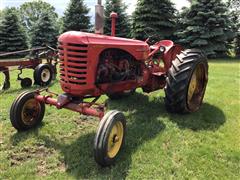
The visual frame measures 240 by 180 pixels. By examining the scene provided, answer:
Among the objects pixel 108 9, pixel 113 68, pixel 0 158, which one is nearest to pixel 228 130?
pixel 113 68

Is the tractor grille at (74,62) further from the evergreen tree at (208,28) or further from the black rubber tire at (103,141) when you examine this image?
the evergreen tree at (208,28)

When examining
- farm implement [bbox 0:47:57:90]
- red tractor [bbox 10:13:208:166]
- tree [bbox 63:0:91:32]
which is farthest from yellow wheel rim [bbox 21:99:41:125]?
tree [bbox 63:0:91:32]

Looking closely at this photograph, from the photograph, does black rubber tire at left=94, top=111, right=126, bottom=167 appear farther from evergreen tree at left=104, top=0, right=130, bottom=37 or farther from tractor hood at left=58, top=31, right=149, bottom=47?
evergreen tree at left=104, top=0, right=130, bottom=37

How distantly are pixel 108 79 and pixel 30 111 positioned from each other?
4.53 ft

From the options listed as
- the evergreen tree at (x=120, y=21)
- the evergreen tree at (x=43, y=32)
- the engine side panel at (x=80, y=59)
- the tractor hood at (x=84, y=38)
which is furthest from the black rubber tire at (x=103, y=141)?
the evergreen tree at (x=43, y=32)

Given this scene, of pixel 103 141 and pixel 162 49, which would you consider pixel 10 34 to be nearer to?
pixel 162 49

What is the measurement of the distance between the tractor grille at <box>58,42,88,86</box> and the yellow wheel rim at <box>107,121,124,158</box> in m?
0.76

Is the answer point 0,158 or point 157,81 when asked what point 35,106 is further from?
point 157,81

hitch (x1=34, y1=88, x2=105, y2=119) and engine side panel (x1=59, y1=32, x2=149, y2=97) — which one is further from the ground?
engine side panel (x1=59, y1=32, x2=149, y2=97)

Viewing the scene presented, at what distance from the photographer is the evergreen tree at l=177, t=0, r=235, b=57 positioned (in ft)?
53.2

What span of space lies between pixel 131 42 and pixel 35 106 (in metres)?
1.90

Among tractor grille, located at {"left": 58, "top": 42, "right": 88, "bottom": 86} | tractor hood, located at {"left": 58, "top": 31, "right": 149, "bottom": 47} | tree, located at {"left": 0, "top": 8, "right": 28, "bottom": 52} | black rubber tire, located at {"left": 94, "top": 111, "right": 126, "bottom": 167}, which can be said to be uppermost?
tractor hood, located at {"left": 58, "top": 31, "right": 149, "bottom": 47}

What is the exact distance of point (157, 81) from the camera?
231 inches

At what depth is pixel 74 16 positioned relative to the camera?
20500 millimetres
